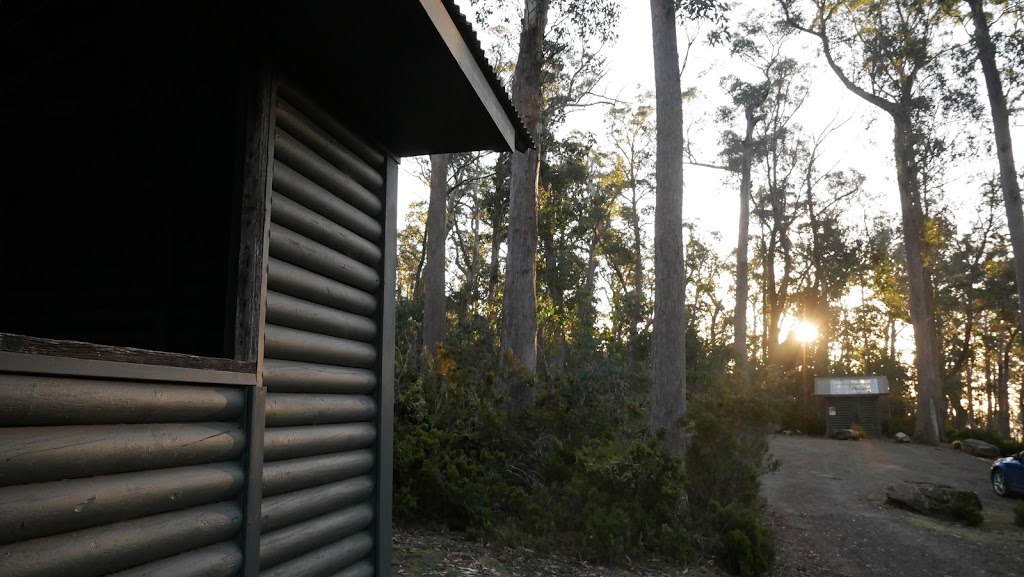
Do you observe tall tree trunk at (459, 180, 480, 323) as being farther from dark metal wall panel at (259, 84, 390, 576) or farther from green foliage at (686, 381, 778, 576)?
dark metal wall panel at (259, 84, 390, 576)

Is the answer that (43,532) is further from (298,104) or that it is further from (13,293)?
(13,293)

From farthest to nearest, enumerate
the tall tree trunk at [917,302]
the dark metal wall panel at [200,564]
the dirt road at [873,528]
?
the tall tree trunk at [917,302]
the dirt road at [873,528]
the dark metal wall panel at [200,564]

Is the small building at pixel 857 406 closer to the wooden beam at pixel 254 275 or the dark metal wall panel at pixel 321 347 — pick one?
the dark metal wall panel at pixel 321 347

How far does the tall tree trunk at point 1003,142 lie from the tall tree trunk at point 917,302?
7.01 m

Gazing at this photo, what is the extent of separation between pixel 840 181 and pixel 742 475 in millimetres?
33345

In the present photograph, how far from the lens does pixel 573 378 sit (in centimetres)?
1094

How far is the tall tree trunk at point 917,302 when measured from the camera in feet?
83.8

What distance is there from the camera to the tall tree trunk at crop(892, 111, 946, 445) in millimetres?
25547

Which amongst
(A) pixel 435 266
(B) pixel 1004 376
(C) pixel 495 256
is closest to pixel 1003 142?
(A) pixel 435 266

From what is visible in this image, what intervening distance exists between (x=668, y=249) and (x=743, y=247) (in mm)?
20720

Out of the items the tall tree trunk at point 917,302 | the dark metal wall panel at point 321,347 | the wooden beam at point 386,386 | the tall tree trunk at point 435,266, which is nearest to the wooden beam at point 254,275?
the dark metal wall panel at point 321,347

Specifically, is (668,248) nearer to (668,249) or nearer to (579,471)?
(668,249)

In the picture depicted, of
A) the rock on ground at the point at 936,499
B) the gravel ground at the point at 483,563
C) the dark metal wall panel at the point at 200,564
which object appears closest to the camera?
the dark metal wall panel at the point at 200,564

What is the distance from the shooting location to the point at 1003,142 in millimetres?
19125
